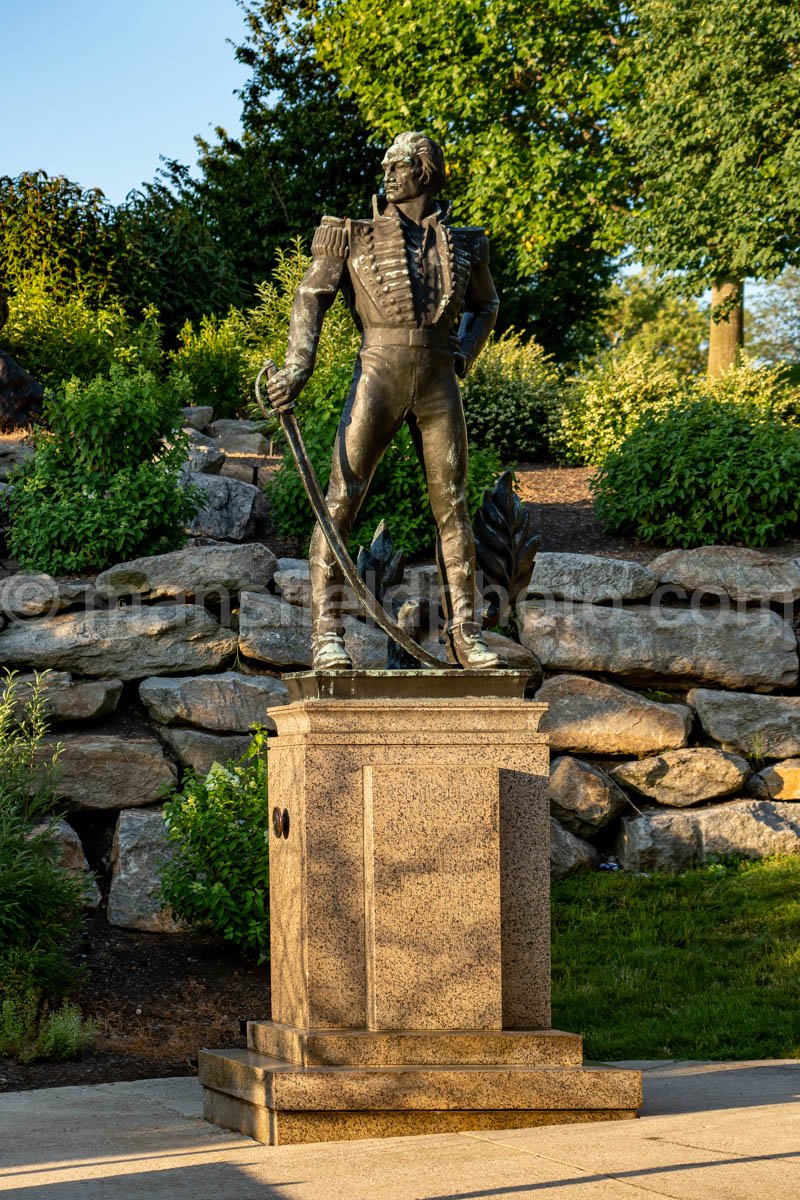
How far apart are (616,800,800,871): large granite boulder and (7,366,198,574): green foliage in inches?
168

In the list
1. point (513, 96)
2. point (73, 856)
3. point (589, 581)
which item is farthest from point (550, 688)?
point (513, 96)

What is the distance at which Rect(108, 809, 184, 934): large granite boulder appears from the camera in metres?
8.27

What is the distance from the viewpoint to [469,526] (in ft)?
18.4

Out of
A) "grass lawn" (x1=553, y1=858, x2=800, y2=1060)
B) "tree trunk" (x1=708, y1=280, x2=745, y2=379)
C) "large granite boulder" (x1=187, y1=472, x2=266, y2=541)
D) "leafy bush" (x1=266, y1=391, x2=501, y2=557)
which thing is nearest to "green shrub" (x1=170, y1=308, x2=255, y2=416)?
"large granite boulder" (x1=187, y1=472, x2=266, y2=541)

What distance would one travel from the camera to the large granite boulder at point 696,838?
9180 mm

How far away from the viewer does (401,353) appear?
5.38m

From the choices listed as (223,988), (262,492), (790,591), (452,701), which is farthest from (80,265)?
(452,701)

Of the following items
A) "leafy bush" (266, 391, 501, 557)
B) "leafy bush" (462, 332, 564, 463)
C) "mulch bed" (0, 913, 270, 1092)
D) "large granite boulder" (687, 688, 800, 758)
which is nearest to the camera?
"mulch bed" (0, 913, 270, 1092)

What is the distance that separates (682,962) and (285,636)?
3.50m

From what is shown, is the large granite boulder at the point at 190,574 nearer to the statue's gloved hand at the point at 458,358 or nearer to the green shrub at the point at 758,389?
the statue's gloved hand at the point at 458,358

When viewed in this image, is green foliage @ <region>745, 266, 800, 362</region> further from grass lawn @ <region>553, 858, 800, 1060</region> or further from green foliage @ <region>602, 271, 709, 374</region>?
grass lawn @ <region>553, 858, 800, 1060</region>

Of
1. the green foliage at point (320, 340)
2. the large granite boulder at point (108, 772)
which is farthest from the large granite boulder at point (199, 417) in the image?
the large granite boulder at point (108, 772)

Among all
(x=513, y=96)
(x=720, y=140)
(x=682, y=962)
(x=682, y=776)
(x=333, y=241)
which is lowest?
(x=682, y=962)

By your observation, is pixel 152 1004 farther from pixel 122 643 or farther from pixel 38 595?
pixel 38 595
